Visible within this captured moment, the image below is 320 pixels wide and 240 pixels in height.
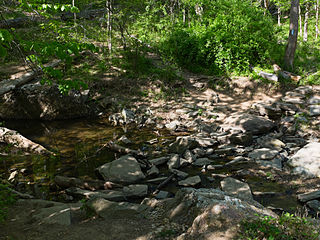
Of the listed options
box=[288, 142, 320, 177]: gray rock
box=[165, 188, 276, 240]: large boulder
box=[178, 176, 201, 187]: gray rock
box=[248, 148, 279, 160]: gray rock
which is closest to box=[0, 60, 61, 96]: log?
box=[178, 176, 201, 187]: gray rock

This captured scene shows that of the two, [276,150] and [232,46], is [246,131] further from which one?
[232,46]

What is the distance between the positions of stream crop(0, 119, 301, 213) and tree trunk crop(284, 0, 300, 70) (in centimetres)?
751

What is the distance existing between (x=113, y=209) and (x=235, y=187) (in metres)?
2.43

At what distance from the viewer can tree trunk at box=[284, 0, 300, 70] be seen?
1104cm

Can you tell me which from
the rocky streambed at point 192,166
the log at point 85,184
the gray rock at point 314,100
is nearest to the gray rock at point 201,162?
the rocky streambed at point 192,166

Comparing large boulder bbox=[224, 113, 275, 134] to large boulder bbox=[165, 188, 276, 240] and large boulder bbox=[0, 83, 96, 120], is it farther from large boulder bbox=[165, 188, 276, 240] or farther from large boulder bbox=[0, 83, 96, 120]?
large boulder bbox=[0, 83, 96, 120]

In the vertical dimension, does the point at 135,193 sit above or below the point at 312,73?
below

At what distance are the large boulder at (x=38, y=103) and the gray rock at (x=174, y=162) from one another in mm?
5484

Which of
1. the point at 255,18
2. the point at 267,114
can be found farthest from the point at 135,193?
the point at 255,18

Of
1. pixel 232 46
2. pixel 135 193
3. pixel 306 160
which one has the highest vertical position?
pixel 232 46

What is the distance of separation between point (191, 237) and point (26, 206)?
293 cm

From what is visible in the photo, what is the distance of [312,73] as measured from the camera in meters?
11.1

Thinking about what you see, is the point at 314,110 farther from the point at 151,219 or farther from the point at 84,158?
the point at 84,158

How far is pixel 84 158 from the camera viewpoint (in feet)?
21.8
